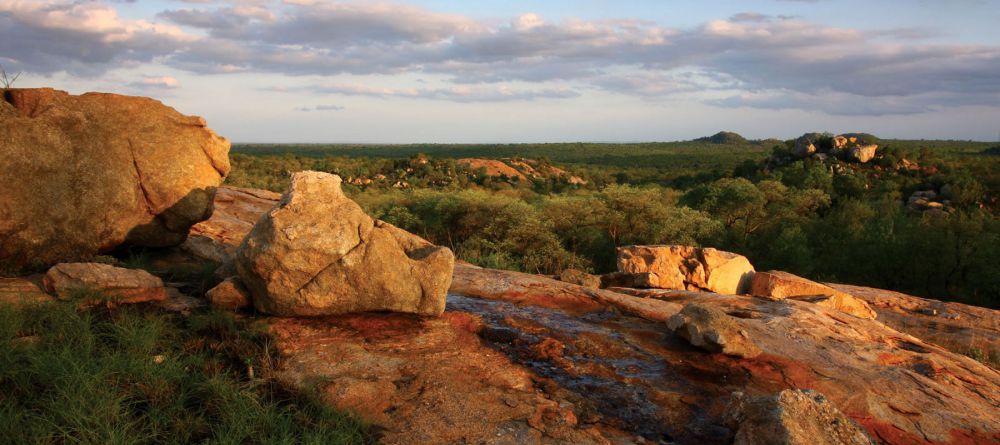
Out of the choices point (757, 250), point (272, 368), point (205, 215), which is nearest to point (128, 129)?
point (205, 215)

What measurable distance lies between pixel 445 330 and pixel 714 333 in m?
2.83

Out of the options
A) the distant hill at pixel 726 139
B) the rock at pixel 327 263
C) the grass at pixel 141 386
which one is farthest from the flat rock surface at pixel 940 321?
the distant hill at pixel 726 139

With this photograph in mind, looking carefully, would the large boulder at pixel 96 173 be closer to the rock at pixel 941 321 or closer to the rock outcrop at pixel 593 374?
the rock outcrop at pixel 593 374

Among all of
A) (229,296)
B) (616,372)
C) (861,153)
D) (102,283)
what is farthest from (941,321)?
(861,153)

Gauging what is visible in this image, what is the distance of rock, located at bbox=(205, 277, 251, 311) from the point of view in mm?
6281

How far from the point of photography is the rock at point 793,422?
413 centimetres

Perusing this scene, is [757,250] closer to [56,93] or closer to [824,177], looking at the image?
[824,177]

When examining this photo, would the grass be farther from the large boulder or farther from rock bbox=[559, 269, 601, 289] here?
rock bbox=[559, 269, 601, 289]

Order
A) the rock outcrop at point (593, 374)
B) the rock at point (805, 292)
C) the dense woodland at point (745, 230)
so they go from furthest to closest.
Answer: the dense woodland at point (745, 230) < the rock at point (805, 292) < the rock outcrop at point (593, 374)

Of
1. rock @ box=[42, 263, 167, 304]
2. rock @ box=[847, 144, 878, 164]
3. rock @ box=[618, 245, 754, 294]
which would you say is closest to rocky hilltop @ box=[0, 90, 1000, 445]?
rock @ box=[42, 263, 167, 304]

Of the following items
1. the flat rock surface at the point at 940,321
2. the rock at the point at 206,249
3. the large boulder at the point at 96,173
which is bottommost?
the flat rock surface at the point at 940,321

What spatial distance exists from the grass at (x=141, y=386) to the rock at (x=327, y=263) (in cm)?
62

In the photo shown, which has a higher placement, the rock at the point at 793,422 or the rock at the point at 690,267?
the rock at the point at 793,422

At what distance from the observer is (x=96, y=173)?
7.29 meters
